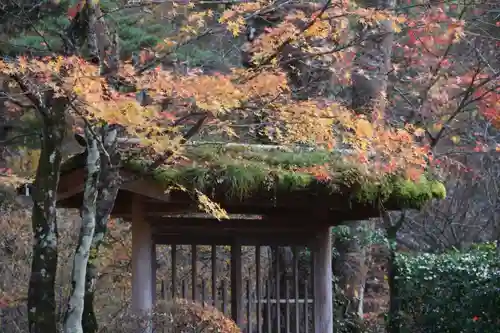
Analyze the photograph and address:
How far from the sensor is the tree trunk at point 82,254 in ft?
16.8

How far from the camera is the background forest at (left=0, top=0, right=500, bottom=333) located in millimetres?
5168

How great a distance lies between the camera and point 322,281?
25.0 feet

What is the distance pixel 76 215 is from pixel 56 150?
6.72 meters

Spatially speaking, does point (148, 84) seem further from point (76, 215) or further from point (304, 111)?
point (76, 215)


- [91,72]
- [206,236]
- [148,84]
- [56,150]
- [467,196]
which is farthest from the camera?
[467,196]

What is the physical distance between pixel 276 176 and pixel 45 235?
2.06 meters

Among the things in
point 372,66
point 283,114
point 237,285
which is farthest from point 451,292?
point 283,114

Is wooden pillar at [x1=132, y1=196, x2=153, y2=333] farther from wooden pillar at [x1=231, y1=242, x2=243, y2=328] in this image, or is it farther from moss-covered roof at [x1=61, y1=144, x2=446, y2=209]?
wooden pillar at [x1=231, y1=242, x2=243, y2=328]

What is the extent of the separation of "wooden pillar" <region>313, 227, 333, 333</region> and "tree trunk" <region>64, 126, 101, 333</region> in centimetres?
297

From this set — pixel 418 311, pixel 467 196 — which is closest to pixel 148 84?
pixel 418 311

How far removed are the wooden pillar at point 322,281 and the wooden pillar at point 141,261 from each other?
74.9 inches

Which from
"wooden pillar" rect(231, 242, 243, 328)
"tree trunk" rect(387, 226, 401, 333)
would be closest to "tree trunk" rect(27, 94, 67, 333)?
"wooden pillar" rect(231, 242, 243, 328)

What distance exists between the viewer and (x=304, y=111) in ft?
17.2

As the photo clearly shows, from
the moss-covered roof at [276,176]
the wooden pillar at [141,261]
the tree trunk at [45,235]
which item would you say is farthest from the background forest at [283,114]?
the wooden pillar at [141,261]
